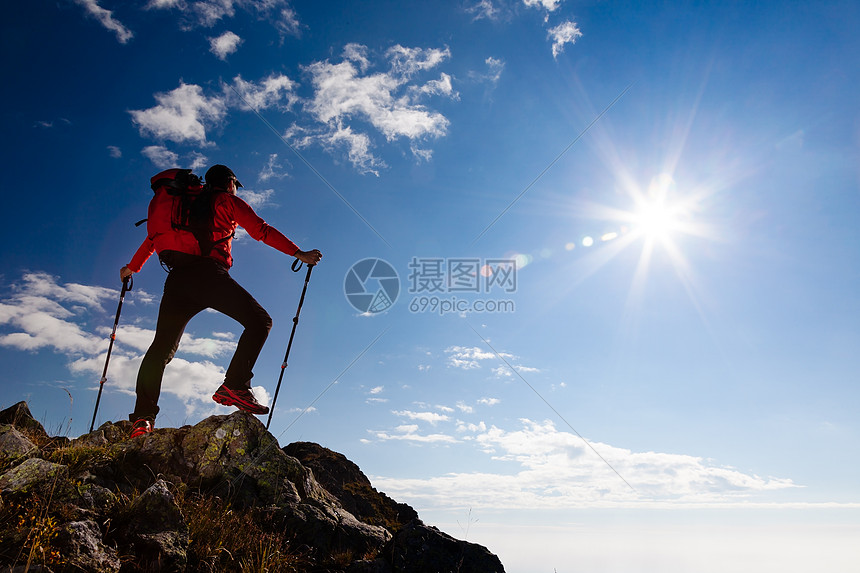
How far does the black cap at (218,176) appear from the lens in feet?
25.3

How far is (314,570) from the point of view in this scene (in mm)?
5758

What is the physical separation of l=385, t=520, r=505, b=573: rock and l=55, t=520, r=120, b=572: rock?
297 centimetres

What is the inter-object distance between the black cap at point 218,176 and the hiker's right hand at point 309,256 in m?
1.49

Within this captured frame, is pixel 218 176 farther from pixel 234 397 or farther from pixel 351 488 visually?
pixel 351 488

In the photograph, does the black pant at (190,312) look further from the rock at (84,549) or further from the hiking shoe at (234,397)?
the rock at (84,549)

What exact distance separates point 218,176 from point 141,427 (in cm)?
377

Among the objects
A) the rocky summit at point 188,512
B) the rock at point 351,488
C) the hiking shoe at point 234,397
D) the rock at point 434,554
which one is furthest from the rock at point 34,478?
the rock at point 351,488

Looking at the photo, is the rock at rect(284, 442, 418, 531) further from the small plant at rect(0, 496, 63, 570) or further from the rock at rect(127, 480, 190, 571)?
the small plant at rect(0, 496, 63, 570)

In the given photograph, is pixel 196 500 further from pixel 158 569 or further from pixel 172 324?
pixel 172 324

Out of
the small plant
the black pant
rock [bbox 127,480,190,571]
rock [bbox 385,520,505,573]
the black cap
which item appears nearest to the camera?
the small plant

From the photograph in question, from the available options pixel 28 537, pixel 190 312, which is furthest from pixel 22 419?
pixel 28 537

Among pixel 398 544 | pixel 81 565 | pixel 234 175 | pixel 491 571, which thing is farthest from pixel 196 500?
pixel 234 175

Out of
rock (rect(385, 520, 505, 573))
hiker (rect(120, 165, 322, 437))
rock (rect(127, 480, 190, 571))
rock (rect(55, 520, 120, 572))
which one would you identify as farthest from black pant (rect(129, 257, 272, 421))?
rock (rect(385, 520, 505, 573))

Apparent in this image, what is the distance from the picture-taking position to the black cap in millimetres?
7707
